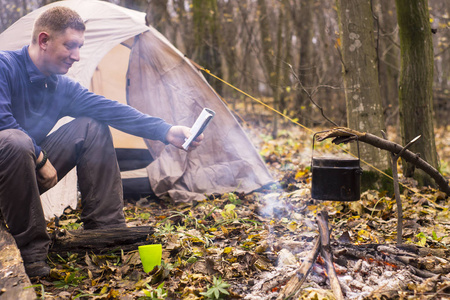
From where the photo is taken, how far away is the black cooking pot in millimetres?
2539

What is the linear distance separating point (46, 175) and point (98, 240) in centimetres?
48

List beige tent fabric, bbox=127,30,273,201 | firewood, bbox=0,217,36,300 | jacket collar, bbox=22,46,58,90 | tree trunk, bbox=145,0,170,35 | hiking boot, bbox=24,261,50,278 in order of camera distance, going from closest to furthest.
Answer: firewood, bbox=0,217,36,300 < hiking boot, bbox=24,261,50,278 < jacket collar, bbox=22,46,58,90 < beige tent fabric, bbox=127,30,273,201 < tree trunk, bbox=145,0,170,35

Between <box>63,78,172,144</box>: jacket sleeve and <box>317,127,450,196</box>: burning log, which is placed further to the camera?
<box>63,78,172,144</box>: jacket sleeve

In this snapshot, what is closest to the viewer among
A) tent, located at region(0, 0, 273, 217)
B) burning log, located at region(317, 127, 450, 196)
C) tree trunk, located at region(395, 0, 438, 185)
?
burning log, located at region(317, 127, 450, 196)

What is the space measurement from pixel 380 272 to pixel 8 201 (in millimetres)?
1928

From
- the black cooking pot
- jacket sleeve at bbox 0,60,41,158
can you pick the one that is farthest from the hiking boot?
the black cooking pot

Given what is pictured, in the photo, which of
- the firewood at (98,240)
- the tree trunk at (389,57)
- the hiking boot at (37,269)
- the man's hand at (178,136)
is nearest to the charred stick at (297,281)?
the firewood at (98,240)

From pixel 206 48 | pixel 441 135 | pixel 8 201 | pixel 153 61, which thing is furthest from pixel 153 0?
pixel 8 201

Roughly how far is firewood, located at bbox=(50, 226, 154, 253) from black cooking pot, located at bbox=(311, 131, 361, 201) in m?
1.08

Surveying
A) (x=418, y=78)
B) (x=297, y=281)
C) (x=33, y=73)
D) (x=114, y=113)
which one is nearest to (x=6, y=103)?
(x=33, y=73)

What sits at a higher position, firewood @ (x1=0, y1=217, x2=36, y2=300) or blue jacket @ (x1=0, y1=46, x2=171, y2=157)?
blue jacket @ (x1=0, y1=46, x2=171, y2=157)

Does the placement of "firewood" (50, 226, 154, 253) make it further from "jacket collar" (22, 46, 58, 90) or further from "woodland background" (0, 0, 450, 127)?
"woodland background" (0, 0, 450, 127)

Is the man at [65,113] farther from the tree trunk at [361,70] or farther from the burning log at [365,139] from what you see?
the tree trunk at [361,70]

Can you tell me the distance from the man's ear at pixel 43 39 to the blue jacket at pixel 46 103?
5.2 inches
